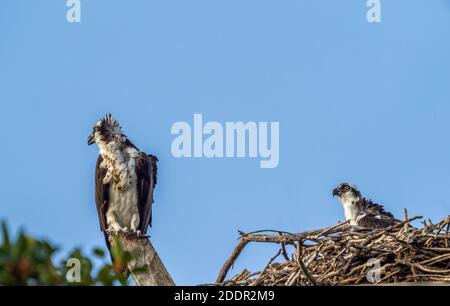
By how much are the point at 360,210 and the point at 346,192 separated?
90 centimetres

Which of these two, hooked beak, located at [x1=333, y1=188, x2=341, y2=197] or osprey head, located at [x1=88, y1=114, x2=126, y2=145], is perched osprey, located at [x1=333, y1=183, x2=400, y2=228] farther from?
osprey head, located at [x1=88, y1=114, x2=126, y2=145]

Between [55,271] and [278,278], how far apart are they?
3.80 metres

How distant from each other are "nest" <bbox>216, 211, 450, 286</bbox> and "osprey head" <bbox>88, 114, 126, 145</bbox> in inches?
136

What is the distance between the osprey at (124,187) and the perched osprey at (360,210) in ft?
7.20

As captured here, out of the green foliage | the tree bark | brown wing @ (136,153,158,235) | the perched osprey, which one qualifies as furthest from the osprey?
the green foliage

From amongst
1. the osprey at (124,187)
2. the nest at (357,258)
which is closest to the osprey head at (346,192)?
the osprey at (124,187)

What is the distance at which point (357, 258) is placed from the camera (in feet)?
24.2

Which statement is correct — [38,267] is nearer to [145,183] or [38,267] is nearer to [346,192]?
[145,183]

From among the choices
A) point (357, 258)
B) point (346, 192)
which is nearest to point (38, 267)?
point (357, 258)

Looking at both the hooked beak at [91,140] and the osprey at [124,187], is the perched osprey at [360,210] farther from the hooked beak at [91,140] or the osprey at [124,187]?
the hooked beak at [91,140]

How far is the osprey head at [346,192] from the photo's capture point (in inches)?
496

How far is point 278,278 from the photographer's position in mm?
7441
